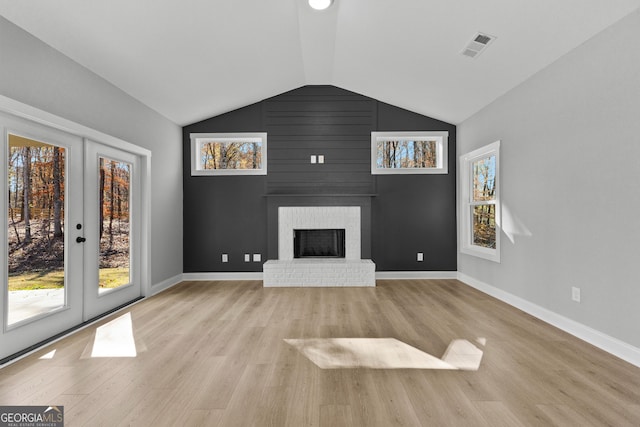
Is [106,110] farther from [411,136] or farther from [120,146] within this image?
[411,136]

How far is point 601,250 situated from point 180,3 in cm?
410

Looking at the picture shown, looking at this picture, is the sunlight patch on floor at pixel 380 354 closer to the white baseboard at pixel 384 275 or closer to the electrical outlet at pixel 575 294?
the electrical outlet at pixel 575 294

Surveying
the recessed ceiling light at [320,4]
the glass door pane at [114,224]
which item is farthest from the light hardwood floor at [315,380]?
the recessed ceiling light at [320,4]

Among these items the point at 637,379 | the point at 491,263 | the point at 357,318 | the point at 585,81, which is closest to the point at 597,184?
the point at 585,81

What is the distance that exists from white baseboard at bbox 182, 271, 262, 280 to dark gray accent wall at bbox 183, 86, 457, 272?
99mm

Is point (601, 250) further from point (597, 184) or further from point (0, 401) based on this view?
point (0, 401)

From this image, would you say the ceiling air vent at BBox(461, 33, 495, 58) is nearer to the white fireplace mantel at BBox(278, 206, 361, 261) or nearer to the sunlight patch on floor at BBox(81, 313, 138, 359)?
the white fireplace mantel at BBox(278, 206, 361, 261)

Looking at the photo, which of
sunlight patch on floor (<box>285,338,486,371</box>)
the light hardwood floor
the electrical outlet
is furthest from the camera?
the electrical outlet

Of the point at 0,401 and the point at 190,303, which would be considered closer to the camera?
the point at 0,401

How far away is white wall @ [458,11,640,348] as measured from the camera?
245 cm

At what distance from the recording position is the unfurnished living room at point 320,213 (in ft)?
6.83

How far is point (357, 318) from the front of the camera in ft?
11.3

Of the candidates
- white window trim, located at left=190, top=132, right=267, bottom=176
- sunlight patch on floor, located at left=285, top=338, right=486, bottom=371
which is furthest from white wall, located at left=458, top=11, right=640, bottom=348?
white window trim, located at left=190, top=132, right=267, bottom=176

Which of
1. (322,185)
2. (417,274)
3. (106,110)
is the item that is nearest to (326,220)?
(322,185)
